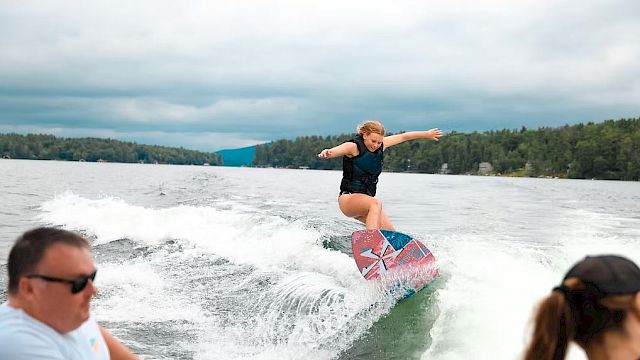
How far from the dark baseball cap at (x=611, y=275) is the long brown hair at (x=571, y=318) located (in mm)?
18

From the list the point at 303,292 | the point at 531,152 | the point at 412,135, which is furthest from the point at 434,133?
the point at 531,152

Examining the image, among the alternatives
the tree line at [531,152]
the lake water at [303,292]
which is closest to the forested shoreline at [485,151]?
the tree line at [531,152]

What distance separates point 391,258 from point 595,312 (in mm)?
6538

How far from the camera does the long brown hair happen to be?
1694mm

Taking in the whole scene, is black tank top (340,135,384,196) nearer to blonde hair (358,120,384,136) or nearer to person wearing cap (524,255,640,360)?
blonde hair (358,120,384,136)

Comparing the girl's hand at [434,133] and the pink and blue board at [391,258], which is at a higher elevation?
the girl's hand at [434,133]

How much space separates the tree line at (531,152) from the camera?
107 metres

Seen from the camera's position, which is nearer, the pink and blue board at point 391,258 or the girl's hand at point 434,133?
the pink and blue board at point 391,258

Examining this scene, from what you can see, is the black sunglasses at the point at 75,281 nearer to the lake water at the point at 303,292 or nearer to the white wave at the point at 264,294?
→ the lake water at the point at 303,292

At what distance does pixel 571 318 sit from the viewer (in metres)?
1.75

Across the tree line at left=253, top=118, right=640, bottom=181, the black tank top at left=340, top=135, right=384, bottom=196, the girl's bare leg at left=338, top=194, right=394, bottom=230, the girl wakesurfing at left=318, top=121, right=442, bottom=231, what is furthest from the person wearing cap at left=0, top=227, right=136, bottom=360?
the tree line at left=253, top=118, right=640, bottom=181

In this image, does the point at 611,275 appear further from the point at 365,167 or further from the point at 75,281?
the point at 365,167

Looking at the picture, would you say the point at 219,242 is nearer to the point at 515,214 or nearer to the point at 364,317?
the point at 364,317

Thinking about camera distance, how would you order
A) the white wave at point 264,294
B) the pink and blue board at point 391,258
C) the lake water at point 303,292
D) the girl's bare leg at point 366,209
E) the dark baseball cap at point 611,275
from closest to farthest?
the dark baseball cap at point 611,275 < the lake water at point 303,292 < the white wave at point 264,294 < the pink and blue board at point 391,258 < the girl's bare leg at point 366,209
